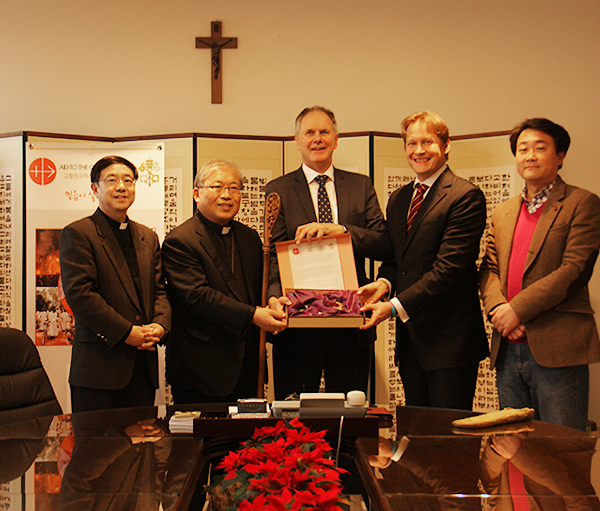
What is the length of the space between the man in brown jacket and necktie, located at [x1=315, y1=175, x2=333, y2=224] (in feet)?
2.90

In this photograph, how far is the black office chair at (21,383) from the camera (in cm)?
A: 239

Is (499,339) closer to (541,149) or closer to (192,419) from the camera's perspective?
(541,149)

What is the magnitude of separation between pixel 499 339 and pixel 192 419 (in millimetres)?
1580

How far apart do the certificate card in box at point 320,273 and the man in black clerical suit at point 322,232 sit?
0.20ft

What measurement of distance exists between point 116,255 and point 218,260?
54 centimetres

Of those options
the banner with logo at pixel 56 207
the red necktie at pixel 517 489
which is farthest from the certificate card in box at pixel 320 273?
the banner with logo at pixel 56 207

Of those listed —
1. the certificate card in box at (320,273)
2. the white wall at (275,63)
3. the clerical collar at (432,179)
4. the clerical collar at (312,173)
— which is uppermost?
the white wall at (275,63)

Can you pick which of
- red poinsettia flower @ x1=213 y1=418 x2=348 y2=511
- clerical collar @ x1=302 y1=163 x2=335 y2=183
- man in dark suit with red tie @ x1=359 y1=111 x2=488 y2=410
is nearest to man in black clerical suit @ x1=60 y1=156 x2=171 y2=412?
clerical collar @ x1=302 y1=163 x2=335 y2=183

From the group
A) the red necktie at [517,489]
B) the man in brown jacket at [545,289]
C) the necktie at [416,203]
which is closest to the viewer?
the red necktie at [517,489]

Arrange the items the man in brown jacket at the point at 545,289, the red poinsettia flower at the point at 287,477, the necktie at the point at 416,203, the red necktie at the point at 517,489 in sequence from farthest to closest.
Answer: the necktie at the point at 416,203 < the man in brown jacket at the point at 545,289 < the red necktie at the point at 517,489 < the red poinsettia flower at the point at 287,477

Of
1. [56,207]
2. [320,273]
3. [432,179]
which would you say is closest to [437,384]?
[320,273]

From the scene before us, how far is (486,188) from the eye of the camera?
14.3 feet

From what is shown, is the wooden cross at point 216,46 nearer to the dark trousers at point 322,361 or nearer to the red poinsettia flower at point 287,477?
the dark trousers at point 322,361

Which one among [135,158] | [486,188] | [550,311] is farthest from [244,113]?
[550,311]
